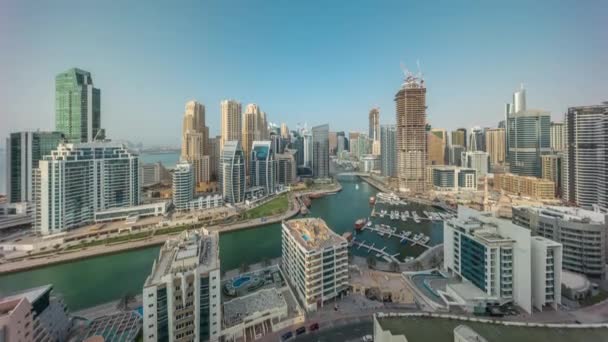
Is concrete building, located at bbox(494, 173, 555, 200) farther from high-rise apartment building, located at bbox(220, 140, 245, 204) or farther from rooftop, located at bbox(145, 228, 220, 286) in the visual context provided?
rooftop, located at bbox(145, 228, 220, 286)

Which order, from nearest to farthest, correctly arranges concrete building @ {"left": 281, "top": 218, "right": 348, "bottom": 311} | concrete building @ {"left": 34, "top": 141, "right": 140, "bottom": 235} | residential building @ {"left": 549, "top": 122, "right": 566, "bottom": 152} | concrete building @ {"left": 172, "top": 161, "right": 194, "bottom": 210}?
concrete building @ {"left": 281, "top": 218, "right": 348, "bottom": 311}
concrete building @ {"left": 34, "top": 141, "right": 140, "bottom": 235}
concrete building @ {"left": 172, "top": 161, "right": 194, "bottom": 210}
residential building @ {"left": 549, "top": 122, "right": 566, "bottom": 152}

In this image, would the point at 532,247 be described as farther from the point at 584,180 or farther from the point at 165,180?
the point at 165,180

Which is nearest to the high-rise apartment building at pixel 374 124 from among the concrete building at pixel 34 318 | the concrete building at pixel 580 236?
the concrete building at pixel 580 236

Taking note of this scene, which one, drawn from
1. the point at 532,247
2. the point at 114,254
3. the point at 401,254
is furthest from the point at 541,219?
the point at 114,254

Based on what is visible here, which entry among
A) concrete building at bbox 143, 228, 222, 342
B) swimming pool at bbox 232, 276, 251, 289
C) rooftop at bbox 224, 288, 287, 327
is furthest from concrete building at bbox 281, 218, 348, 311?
concrete building at bbox 143, 228, 222, 342

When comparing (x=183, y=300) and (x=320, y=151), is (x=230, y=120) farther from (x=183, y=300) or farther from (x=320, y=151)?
(x=183, y=300)
